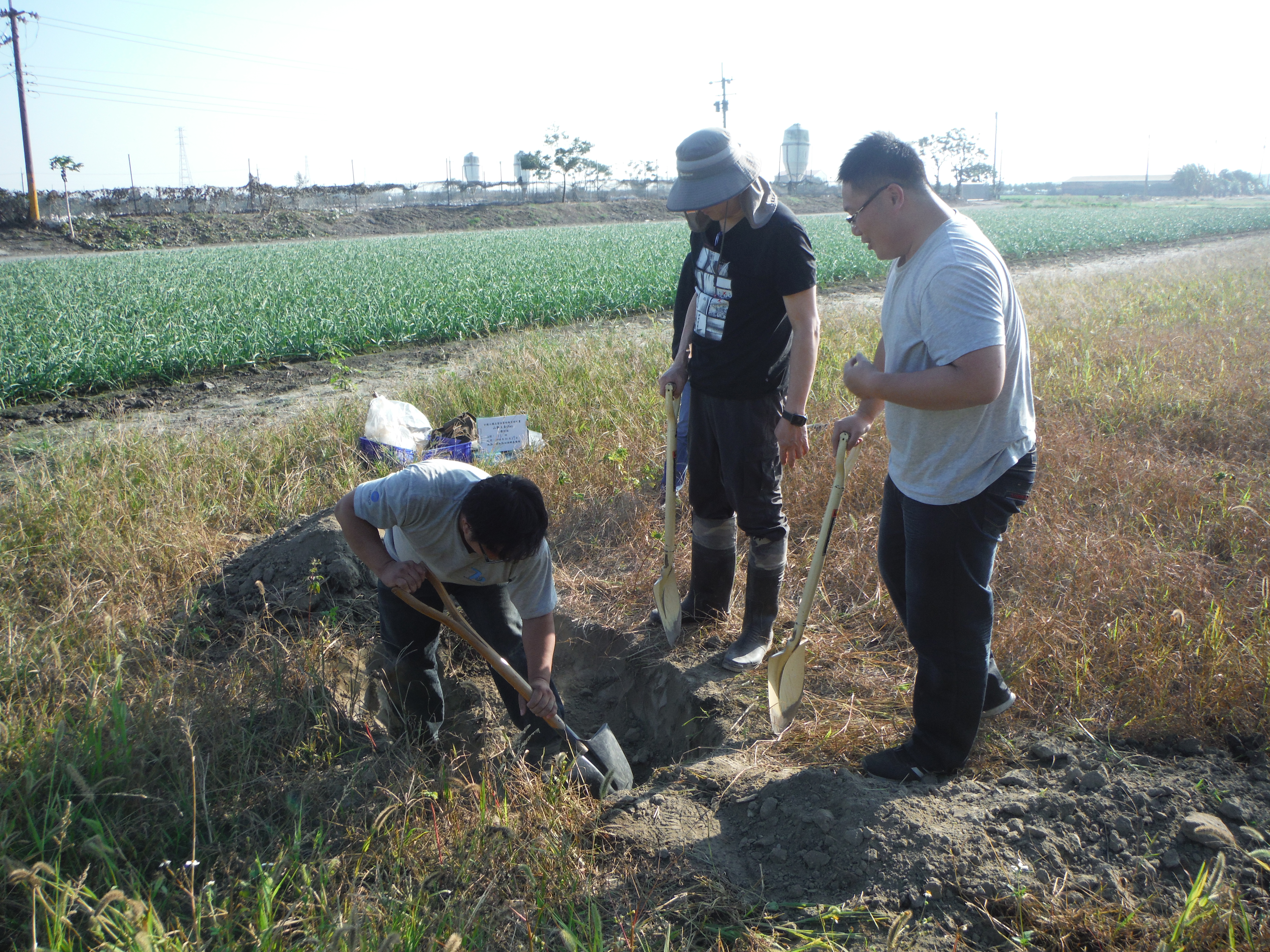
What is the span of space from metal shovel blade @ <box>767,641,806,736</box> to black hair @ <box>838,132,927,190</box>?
152 cm

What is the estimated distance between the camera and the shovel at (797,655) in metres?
2.47

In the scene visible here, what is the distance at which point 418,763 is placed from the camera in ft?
8.18

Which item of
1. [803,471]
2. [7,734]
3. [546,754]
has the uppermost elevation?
[803,471]

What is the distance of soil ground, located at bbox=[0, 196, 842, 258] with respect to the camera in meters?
28.6

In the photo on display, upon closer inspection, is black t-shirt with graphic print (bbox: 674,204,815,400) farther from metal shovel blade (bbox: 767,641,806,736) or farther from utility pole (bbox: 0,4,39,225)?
utility pole (bbox: 0,4,39,225)

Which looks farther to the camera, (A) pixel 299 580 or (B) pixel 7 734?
(A) pixel 299 580

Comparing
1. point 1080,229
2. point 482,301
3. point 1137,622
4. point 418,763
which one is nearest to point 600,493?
point 418,763

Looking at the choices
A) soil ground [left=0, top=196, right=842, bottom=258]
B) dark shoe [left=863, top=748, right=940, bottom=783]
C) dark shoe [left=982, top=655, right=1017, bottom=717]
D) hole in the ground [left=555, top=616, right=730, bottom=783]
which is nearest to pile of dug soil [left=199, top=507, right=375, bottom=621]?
hole in the ground [left=555, top=616, right=730, bottom=783]

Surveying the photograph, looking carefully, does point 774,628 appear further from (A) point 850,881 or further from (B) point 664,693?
(A) point 850,881

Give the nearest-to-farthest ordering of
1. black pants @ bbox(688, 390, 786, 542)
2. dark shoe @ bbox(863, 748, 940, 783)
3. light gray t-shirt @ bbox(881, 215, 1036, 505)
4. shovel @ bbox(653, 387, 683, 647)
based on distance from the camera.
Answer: light gray t-shirt @ bbox(881, 215, 1036, 505) < dark shoe @ bbox(863, 748, 940, 783) < black pants @ bbox(688, 390, 786, 542) < shovel @ bbox(653, 387, 683, 647)

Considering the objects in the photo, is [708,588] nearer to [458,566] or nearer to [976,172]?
[458,566]

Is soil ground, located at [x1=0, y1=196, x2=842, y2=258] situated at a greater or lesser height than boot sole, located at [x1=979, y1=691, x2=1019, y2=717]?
greater

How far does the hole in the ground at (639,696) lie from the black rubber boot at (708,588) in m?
0.23

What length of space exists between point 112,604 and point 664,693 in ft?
8.12
